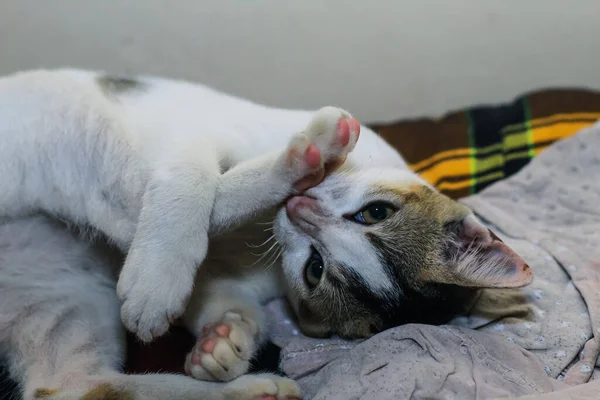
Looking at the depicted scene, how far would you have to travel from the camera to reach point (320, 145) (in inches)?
48.9

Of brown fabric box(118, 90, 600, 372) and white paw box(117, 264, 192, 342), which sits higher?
brown fabric box(118, 90, 600, 372)

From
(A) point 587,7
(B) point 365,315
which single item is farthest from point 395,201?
(A) point 587,7

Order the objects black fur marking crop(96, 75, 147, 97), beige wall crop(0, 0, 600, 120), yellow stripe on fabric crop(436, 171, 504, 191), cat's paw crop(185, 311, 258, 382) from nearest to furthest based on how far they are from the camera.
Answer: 1. cat's paw crop(185, 311, 258, 382)
2. black fur marking crop(96, 75, 147, 97)
3. yellow stripe on fabric crop(436, 171, 504, 191)
4. beige wall crop(0, 0, 600, 120)

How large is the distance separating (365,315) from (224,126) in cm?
56

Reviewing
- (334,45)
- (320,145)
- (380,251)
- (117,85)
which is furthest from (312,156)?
(334,45)

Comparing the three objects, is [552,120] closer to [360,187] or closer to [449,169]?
[449,169]

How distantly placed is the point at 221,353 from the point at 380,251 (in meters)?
0.40

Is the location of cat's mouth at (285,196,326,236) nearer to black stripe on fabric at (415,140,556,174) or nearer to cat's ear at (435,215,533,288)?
cat's ear at (435,215,533,288)

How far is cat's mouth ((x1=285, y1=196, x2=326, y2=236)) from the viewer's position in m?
1.30

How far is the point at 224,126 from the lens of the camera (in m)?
1.49

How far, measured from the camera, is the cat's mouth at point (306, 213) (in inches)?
51.3

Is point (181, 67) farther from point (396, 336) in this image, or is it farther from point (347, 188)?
point (396, 336)

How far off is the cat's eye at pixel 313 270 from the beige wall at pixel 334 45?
1.17m

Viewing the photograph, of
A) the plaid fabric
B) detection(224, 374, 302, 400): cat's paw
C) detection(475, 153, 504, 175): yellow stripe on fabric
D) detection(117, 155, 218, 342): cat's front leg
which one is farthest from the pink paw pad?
detection(475, 153, 504, 175): yellow stripe on fabric
